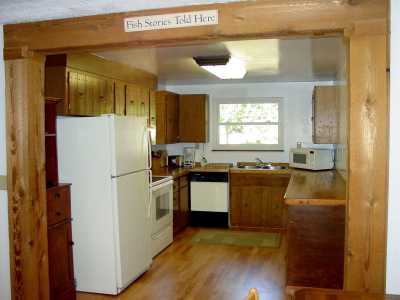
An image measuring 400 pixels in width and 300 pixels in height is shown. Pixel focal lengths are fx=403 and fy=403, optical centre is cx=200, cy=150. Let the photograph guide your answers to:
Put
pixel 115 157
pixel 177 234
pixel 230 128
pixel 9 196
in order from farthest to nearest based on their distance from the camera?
1. pixel 230 128
2. pixel 177 234
3. pixel 115 157
4. pixel 9 196

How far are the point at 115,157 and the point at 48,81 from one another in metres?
0.94

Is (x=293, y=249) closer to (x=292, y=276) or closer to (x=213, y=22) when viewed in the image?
(x=292, y=276)

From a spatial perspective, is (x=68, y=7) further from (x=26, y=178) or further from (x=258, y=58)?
(x=258, y=58)

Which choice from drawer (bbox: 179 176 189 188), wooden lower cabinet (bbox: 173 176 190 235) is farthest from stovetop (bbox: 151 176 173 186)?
drawer (bbox: 179 176 189 188)

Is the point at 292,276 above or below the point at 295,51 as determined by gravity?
below

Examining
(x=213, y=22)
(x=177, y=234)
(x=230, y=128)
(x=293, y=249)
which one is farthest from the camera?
(x=230, y=128)

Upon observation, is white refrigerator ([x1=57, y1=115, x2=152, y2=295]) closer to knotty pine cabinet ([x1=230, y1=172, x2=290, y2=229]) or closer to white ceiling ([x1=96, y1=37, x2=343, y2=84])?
white ceiling ([x1=96, y1=37, x2=343, y2=84])

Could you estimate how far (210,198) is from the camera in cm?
619

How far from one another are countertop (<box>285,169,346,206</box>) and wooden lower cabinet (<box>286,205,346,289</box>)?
0.17ft

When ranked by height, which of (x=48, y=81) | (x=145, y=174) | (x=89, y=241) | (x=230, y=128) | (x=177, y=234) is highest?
(x=48, y=81)

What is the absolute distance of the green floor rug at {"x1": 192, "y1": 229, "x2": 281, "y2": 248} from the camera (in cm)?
533

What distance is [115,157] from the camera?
3.62 meters

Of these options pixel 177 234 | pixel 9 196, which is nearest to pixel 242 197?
pixel 177 234

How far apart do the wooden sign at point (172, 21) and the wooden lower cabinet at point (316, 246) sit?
5.69 ft
